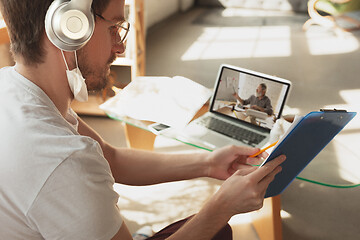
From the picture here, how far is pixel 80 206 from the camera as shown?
91 cm

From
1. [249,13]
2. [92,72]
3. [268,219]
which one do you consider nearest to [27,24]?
[92,72]

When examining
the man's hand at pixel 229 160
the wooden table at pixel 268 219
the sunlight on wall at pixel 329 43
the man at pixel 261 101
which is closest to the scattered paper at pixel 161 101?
the wooden table at pixel 268 219

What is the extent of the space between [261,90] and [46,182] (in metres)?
1.17

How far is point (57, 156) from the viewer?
2.97 feet

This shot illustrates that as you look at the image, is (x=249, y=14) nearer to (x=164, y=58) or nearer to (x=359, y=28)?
(x=359, y=28)

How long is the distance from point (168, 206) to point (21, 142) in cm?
154

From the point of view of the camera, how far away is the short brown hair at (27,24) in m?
1.00

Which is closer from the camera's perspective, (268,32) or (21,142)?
(21,142)

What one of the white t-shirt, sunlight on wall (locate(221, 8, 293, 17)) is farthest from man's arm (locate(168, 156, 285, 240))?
sunlight on wall (locate(221, 8, 293, 17))

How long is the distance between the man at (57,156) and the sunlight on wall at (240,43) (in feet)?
12.2

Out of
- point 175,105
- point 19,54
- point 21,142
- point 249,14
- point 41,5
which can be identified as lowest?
point 249,14

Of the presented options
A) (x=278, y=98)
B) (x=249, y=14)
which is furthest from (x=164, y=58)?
(x=278, y=98)

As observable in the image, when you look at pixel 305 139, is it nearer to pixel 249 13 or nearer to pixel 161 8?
pixel 161 8

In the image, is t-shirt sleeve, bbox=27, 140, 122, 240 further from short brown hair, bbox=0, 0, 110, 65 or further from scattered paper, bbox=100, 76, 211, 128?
scattered paper, bbox=100, 76, 211, 128
